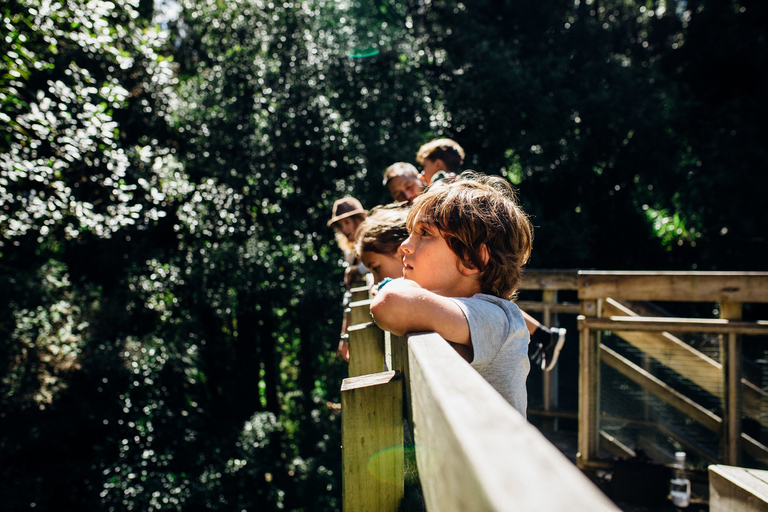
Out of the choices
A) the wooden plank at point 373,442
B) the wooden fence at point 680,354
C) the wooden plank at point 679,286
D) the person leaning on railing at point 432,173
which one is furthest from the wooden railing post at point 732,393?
the wooden plank at point 373,442

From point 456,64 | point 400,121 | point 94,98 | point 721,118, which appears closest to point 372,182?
point 400,121

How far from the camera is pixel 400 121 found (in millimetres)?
8266

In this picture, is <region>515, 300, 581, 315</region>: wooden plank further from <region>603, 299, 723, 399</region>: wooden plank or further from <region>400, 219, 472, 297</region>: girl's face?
<region>400, 219, 472, 297</region>: girl's face

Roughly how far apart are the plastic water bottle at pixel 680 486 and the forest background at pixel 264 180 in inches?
199

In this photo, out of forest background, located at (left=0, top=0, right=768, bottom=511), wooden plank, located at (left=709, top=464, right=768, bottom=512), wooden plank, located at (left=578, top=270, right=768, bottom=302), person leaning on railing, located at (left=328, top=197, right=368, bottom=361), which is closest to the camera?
wooden plank, located at (left=709, top=464, right=768, bottom=512)

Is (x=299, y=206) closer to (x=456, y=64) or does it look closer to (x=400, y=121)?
(x=400, y=121)

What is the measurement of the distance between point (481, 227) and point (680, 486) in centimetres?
285

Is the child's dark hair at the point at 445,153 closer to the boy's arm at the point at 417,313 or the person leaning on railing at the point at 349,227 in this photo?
the person leaning on railing at the point at 349,227

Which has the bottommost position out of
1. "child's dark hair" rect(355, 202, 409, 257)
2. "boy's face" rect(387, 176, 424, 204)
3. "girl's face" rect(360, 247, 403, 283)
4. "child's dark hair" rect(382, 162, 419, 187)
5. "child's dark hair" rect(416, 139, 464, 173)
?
"girl's face" rect(360, 247, 403, 283)

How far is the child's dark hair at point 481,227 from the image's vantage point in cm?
141

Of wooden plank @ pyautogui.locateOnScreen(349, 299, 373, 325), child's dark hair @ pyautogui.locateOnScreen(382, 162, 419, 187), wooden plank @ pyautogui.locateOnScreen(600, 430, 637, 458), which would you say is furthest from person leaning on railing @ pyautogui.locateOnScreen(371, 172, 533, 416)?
wooden plank @ pyautogui.locateOnScreen(600, 430, 637, 458)

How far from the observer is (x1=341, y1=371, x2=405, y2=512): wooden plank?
1.20m

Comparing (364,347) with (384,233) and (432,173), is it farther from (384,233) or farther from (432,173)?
(432,173)

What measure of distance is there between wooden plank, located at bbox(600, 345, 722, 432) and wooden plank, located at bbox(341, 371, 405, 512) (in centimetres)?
298
